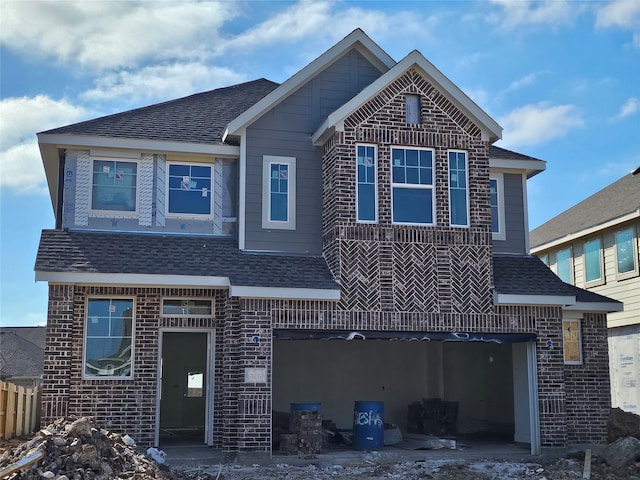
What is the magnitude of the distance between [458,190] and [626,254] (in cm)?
787

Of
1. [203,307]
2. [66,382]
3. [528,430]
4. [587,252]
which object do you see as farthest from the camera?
[587,252]

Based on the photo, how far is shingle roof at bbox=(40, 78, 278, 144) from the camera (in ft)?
55.4

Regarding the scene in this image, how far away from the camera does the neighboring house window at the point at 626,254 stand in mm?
21703

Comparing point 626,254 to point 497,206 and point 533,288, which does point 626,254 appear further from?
point 533,288

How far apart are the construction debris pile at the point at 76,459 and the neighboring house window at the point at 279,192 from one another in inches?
239

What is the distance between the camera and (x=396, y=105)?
16.7 metres

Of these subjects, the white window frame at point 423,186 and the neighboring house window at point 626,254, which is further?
the neighboring house window at point 626,254

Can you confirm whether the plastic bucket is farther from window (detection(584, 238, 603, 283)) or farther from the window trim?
window (detection(584, 238, 603, 283))

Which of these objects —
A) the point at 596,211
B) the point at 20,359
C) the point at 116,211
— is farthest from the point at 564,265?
the point at 20,359

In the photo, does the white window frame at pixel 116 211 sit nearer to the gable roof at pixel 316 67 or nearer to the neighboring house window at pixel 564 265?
the gable roof at pixel 316 67

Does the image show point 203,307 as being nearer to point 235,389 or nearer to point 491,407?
point 235,389

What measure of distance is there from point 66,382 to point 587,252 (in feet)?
53.1

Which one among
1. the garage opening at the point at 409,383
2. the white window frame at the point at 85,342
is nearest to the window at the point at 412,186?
the garage opening at the point at 409,383

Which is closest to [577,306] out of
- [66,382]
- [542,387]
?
[542,387]
